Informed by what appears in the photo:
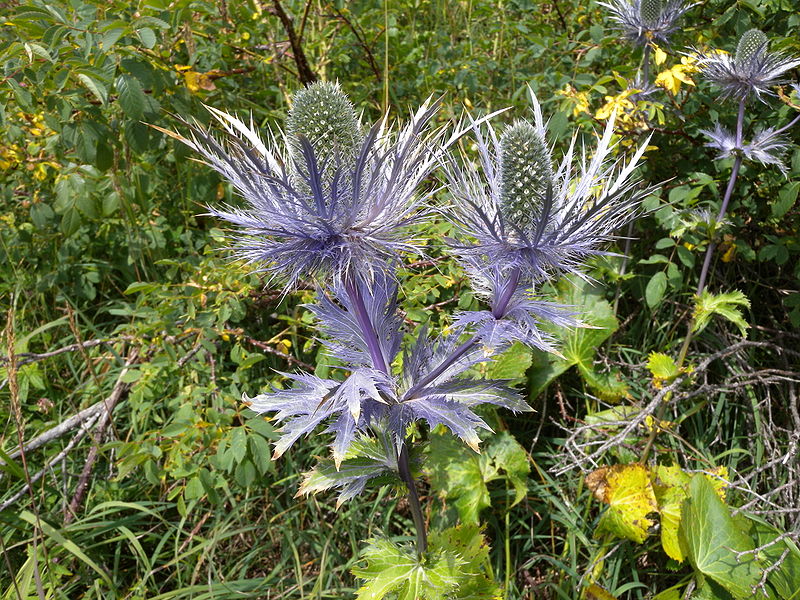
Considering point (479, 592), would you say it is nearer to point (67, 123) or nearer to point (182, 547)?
point (182, 547)

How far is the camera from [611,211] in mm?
1003

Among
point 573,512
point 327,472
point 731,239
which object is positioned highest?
point 327,472

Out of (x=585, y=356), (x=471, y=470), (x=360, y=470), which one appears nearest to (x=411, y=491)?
(x=360, y=470)

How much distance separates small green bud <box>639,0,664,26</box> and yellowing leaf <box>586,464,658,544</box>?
1469 mm

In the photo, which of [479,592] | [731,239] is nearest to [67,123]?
[479,592]

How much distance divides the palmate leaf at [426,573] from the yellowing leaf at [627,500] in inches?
19.6

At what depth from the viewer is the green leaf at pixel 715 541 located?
1.53 meters

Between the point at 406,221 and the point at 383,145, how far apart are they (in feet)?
0.51

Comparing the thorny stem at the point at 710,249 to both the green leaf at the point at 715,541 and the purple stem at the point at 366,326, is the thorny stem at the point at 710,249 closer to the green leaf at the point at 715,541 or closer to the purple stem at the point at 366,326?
the green leaf at the point at 715,541

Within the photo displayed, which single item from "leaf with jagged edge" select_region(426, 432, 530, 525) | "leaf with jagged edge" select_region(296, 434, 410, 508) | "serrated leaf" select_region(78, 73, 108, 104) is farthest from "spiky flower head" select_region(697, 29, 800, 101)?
"serrated leaf" select_region(78, 73, 108, 104)

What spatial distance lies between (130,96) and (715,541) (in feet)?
6.75

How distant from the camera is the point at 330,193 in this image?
3.04 feet

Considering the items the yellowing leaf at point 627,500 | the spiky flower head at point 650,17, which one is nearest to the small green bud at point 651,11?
the spiky flower head at point 650,17

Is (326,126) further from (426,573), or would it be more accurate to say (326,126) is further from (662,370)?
(662,370)
